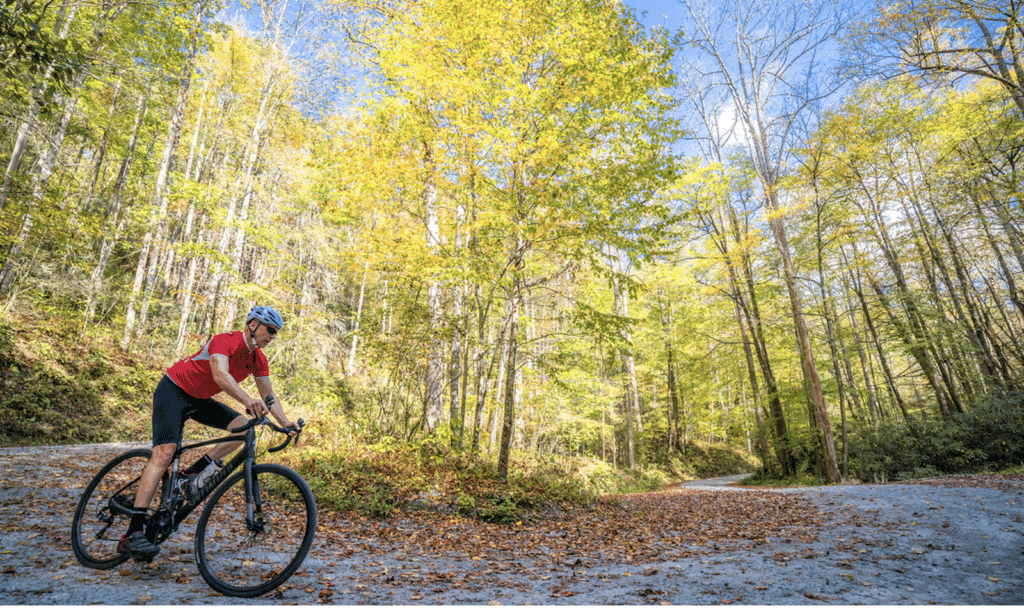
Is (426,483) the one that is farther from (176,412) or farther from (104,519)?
(176,412)

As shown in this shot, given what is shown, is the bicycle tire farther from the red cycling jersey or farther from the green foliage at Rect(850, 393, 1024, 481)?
the green foliage at Rect(850, 393, 1024, 481)

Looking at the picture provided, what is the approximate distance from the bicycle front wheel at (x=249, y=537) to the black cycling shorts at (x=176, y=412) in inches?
20.2

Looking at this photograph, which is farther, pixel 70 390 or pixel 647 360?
pixel 647 360

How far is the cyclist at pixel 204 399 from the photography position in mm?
2953

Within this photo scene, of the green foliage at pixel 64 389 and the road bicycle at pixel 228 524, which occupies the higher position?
the green foliage at pixel 64 389

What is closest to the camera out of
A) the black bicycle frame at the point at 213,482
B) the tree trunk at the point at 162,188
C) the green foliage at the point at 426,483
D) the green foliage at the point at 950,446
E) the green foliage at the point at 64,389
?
the black bicycle frame at the point at 213,482

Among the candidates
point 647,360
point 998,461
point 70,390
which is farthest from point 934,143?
point 70,390

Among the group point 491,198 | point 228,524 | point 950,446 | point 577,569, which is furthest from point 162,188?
point 950,446

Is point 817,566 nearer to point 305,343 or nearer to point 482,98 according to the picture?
point 482,98

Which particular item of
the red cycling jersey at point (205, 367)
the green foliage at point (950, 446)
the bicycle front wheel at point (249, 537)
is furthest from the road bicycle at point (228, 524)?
the green foliage at point (950, 446)

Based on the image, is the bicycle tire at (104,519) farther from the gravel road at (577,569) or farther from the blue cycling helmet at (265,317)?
the blue cycling helmet at (265,317)

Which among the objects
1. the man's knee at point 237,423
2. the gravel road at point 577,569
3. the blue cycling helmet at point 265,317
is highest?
the blue cycling helmet at point 265,317

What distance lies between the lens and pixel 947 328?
13805mm

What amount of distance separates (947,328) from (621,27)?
50.4ft
